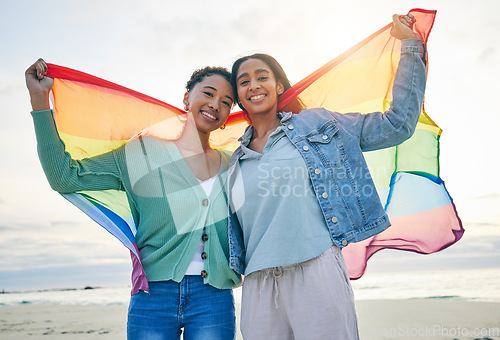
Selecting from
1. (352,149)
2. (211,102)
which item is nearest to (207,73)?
(211,102)

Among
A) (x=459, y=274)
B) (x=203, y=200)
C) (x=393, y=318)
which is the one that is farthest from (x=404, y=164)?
(x=459, y=274)

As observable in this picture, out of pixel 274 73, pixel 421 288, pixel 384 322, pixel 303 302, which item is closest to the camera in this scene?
pixel 303 302

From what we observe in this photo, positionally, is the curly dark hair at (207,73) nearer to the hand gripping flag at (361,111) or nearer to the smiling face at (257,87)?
the smiling face at (257,87)

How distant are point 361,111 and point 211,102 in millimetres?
1051

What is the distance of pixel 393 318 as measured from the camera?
6.11 metres

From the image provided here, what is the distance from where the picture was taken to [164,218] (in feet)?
7.63

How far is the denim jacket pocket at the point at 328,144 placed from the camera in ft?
7.29

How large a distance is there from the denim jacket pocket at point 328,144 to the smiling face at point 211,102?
2.36ft

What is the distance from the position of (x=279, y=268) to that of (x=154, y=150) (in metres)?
1.12

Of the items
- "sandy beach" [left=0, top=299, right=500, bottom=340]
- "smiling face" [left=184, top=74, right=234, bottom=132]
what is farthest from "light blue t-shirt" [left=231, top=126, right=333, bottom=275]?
"sandy beach" [left=0, top=299, right=500, bottom=340]

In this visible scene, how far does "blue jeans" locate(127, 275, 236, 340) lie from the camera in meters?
2.16

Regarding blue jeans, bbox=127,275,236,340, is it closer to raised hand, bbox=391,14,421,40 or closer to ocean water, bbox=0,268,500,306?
raised hand, bbox=391,14,421,40

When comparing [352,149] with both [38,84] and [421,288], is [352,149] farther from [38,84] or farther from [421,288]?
[421,288]

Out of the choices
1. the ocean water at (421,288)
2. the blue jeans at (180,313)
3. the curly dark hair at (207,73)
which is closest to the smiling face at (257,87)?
the curly dark hair at (207,73)
